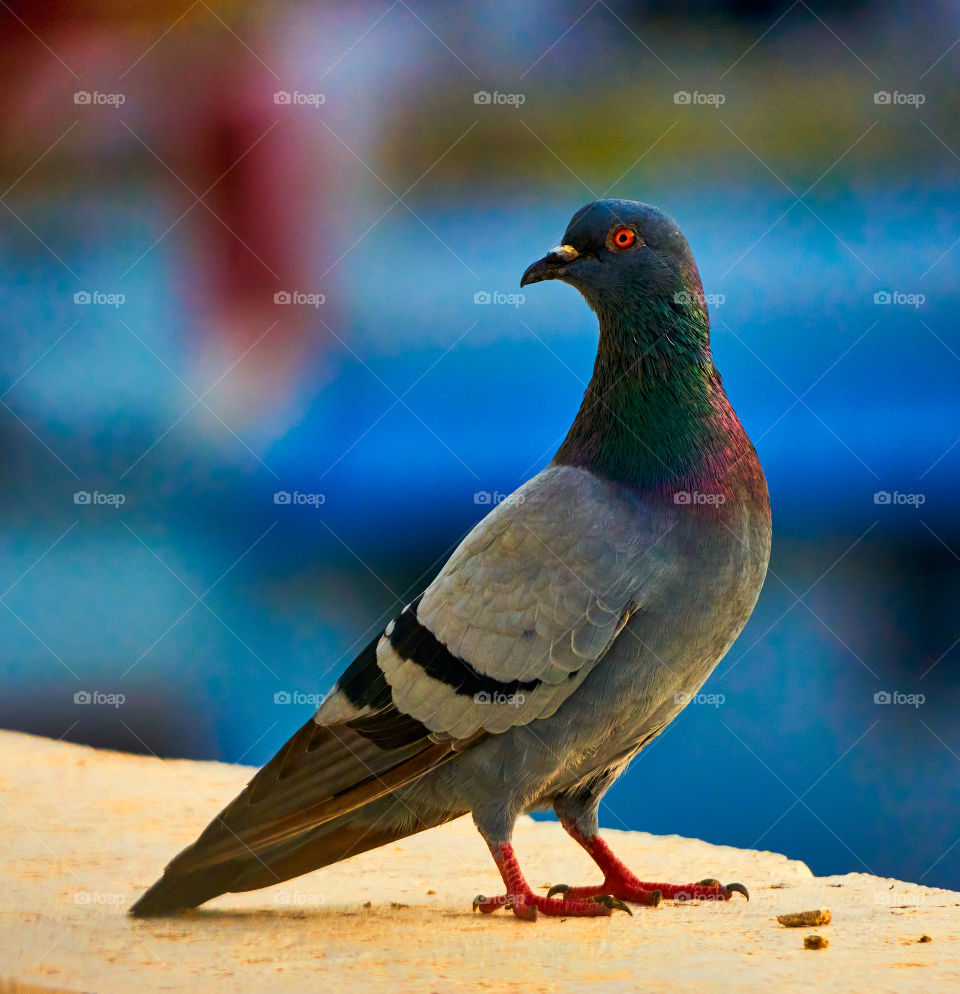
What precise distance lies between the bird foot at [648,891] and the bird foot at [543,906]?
0.36 feet

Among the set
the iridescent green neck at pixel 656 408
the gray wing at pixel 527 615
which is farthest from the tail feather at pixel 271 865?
the iridescent green neck at pixel 656 408

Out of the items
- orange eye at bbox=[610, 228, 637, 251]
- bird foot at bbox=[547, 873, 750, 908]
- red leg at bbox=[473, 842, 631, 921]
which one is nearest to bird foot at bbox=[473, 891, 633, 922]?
red leg at bbox=[473, 842, 631, 921]

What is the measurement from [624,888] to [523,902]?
0.34m

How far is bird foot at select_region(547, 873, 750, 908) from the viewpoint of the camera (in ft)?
9.36

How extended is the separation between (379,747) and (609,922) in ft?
2.15

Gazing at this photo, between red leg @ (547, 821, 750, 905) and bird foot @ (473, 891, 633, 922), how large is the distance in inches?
4.7

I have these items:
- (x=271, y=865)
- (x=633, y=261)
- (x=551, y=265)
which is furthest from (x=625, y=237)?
(x=271, y=865)

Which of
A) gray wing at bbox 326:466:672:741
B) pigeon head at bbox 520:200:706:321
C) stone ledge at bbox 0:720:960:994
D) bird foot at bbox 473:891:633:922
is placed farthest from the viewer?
pigeon head at bbox 520:200:706:321

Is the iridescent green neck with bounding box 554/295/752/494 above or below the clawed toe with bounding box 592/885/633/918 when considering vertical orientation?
above

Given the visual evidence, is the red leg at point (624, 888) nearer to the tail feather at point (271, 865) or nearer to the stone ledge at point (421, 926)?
the stone ledge at point (421, 926)

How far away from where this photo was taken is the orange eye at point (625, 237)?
9.22 feet

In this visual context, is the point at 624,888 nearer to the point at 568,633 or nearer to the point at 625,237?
the point at 568,633

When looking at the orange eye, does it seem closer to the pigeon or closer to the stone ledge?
the pigeon

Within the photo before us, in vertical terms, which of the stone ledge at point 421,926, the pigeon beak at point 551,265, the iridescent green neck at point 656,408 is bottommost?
the stone ledge at point 421,926
